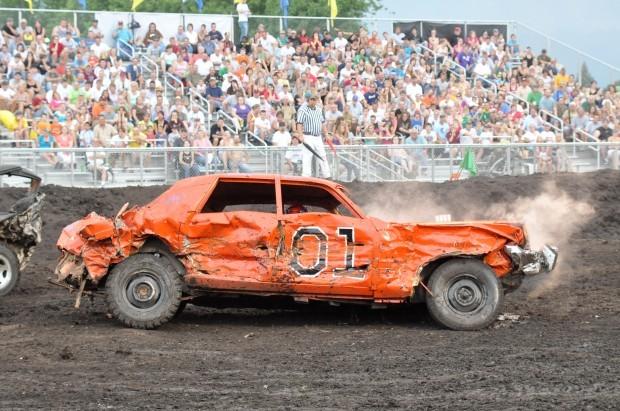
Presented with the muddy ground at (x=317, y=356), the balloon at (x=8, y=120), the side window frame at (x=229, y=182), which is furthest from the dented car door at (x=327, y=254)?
the balloon at (x=8, y=120)

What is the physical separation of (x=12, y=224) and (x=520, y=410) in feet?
27.1

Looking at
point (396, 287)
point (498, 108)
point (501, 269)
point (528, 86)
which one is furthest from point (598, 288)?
point (528, 86)

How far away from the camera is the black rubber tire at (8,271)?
13.6 metres

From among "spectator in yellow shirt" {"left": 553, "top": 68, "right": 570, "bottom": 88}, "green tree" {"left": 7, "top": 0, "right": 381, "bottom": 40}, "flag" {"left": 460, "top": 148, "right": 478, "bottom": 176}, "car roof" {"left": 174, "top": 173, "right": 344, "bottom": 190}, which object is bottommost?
"car roof" {"left": 174, "top": 173, "right": 344, "bottom": 190}

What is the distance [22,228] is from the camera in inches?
543

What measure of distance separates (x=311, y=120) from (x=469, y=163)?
3.54 metres

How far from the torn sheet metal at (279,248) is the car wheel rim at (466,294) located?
31cm

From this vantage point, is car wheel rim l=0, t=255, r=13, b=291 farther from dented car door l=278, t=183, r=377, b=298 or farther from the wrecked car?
dented car door l=278, t=183, r=377, b=298

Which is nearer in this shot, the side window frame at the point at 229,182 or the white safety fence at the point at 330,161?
the side window frame at the point at 229,182

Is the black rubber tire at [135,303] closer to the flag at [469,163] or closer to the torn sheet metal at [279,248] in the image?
the torn sheet metal at [279,248]

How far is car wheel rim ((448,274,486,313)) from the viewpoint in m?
11.4

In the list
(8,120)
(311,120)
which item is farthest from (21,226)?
(311,120)

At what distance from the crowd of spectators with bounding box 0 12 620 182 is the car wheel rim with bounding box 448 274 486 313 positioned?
31.4 ft

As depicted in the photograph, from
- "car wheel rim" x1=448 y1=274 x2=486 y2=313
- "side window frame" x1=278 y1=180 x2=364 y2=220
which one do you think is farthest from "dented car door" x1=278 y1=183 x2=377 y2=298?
"car wheel rim" x1=448 y1=274 x2=486 y2=313
